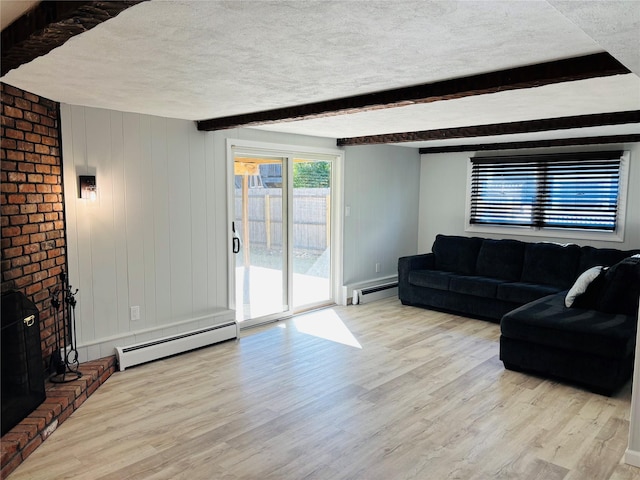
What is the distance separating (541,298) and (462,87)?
2.88 meters

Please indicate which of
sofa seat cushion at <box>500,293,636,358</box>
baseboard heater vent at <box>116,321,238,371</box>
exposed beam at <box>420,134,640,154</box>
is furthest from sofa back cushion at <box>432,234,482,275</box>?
baseboard heater vent at <box>116,321,238,371</box>

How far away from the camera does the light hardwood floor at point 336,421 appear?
2.66m

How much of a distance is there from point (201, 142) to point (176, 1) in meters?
2.98

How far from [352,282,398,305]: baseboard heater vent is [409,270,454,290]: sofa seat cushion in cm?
56

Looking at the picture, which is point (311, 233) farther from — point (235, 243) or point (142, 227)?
point (142, 227)

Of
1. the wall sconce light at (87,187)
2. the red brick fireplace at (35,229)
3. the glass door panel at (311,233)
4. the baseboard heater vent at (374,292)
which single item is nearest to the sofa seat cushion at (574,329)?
the baseboard heater vent at (374,292)

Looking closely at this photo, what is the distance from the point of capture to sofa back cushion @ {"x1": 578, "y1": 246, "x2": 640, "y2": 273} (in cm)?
515

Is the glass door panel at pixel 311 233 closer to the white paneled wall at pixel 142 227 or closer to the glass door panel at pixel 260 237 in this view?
the glass door panel at pixel 260 237

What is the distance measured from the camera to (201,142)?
4609 millimetres

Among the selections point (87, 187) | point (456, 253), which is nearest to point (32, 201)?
point (87, 187)

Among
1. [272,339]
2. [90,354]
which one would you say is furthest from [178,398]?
[272,339]

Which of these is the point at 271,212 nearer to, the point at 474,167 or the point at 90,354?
the point at 90,354

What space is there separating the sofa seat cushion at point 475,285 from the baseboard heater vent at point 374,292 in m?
1.13

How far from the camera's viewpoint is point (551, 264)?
559 cm
